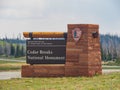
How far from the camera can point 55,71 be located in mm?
28516

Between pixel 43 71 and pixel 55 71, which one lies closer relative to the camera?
pixel 55 71

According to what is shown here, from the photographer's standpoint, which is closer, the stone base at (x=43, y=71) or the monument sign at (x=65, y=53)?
the monument sign at (x=65, y=53)

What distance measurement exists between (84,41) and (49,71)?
300cm

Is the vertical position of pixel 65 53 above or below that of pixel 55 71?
above

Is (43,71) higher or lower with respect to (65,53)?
A: lower

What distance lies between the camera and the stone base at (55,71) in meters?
27.8

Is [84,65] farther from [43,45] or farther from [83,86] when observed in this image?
[83,86]

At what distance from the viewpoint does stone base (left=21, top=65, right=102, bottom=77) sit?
27837 millimetres

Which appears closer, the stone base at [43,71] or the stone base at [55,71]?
the stone base at [55,71]

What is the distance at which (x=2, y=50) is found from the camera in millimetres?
185250

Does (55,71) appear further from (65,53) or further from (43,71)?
(65,53)

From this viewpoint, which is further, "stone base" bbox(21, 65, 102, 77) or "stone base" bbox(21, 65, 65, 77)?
"stone base" bbox(21, 65, 65, 77)

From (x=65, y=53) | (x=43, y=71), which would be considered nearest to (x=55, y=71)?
(x=43, y=71)

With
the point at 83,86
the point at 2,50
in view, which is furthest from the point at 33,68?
the point at 2,50
